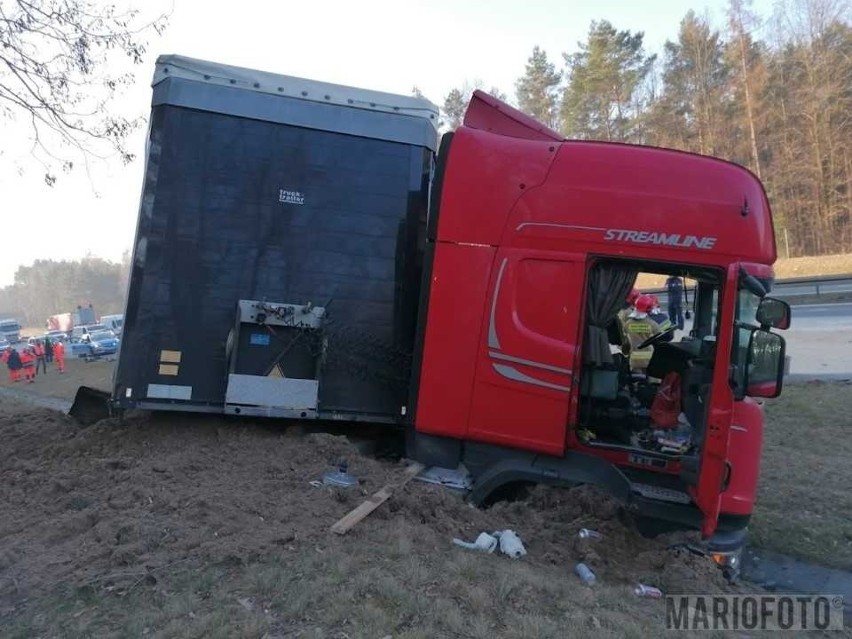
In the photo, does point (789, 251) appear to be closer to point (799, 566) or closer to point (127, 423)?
point (799, 566)

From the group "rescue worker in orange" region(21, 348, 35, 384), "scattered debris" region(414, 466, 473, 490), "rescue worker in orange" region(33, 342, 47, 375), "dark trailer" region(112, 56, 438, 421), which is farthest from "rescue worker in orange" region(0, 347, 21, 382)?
"scattered debris" region(414, 466, 473, 490)

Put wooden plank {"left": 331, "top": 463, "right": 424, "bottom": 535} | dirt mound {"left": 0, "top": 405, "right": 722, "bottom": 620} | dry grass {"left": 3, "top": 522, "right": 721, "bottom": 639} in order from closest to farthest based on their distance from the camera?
dry grass {"left": 3, "top": 522, "right": 721, "bottom": 639} < dirt mound {"left": 0, "top": 405, "right": 722, "bottom": 620} < wooden plank {"left": 331, "top": 463, "right": 424, "bottom": 535}

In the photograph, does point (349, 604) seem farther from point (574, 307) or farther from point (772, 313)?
point (772, 313)

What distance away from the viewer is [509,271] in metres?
4.76

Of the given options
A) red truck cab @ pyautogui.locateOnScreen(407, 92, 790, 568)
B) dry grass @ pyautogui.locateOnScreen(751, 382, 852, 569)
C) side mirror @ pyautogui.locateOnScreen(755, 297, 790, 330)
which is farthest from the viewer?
dry grass @ pyautogui.locateOnScreen(751, 382, 852, 569)

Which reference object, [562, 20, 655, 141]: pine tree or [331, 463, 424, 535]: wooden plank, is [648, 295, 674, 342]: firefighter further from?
[562, 20, 655, 141]: pine tree

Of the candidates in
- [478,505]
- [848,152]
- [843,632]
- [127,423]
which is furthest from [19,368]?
[848,152]

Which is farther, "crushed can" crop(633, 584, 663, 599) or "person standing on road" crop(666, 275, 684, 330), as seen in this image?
"person standing on road" crop(666, 275, 684, 330)

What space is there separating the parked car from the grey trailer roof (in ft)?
91.3

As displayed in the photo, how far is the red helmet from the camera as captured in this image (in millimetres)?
6423

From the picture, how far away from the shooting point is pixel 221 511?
3.98 meters

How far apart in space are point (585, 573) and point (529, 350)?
1.44 m

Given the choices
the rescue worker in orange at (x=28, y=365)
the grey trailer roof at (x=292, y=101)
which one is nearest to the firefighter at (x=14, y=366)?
the rescue worker in orange at (x=28, y=365)

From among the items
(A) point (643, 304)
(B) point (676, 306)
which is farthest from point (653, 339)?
(B) point (676, 306)
